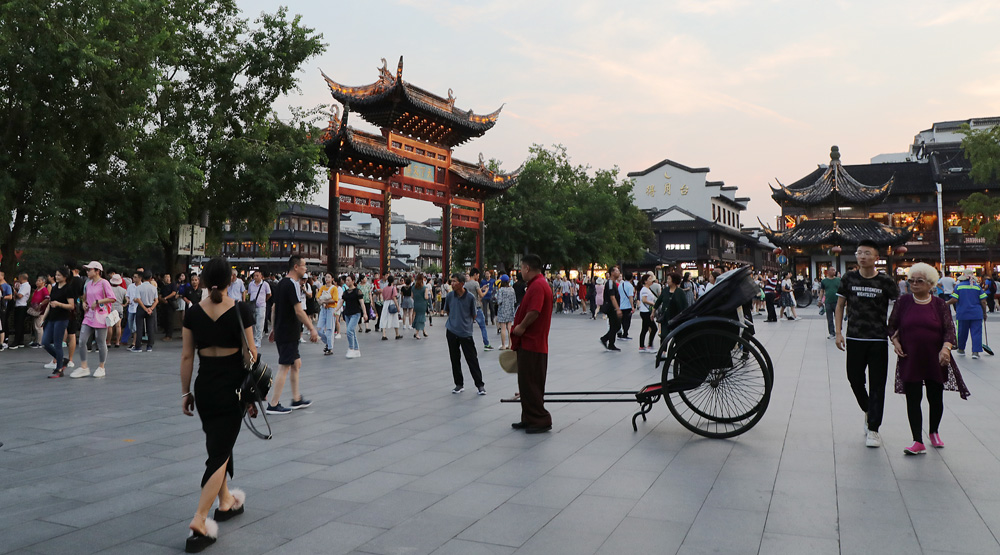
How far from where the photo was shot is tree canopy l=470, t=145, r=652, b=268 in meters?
37.5

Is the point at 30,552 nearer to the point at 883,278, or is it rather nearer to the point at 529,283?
the point at 529,283

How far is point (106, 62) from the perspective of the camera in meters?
12.9

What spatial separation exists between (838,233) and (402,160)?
25.4 metres

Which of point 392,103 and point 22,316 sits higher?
point 392,103

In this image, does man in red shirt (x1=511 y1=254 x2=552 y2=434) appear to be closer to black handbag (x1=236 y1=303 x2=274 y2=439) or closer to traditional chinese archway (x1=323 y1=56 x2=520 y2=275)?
black handbag (x1=236 y1=303 x2=274 y2=439)

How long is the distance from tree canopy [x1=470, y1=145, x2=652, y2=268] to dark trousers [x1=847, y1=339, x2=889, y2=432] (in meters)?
31.8

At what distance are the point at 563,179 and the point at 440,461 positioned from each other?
41367 millimetres

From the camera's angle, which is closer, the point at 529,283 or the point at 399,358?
the point at 529,283

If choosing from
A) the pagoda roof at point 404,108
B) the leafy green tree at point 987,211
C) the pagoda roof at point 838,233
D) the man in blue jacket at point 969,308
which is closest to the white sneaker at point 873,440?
the man in blue jacket at point 969,308

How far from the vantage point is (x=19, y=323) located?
46.3 ft

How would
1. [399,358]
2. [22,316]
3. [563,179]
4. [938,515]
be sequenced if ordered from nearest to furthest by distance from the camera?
[938,515], [399,358], [22,316], [563,179]

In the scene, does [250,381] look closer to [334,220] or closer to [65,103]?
[65,103]

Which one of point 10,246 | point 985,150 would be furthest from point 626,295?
point 985,150

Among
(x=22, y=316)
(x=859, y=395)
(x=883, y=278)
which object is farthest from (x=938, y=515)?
(x=22, y=316)
